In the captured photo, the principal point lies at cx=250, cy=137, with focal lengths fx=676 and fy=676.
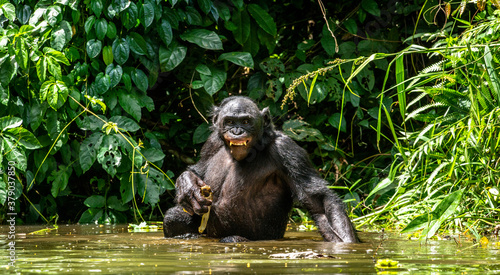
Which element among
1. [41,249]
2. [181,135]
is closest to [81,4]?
[181,135]

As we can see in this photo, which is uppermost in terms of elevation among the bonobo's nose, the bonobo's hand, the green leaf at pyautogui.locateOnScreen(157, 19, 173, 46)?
the green leaf at pyautogui.locateOnScreen(157, 19, 173, 46)

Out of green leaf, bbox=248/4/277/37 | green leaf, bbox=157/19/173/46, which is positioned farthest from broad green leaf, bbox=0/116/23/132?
green leaf, bbox=248/4/277/37

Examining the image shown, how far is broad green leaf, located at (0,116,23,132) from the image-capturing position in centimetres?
719

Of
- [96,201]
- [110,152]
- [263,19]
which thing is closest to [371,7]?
[263,19]

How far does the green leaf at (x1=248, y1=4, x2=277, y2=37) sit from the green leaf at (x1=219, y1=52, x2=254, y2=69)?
447mm

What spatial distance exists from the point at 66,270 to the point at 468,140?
11.5 ft

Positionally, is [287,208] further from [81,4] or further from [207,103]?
[81,4]

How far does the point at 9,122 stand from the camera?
23.7ft

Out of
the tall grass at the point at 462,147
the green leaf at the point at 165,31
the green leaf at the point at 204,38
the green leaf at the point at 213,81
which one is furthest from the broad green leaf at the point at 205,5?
the tall grass at the point at 462,147

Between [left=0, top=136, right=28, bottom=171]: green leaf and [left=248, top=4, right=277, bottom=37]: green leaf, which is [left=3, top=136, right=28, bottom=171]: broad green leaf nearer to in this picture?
[left=0, top=136, right=28, bottom=171]: green leaf

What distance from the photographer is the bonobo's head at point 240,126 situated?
593cm

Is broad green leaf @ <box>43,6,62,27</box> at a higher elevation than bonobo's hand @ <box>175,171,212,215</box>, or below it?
higher

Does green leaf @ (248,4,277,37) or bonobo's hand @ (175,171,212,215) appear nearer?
bonobo's hand @ (175,171,212,215)

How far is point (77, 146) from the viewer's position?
26.3ft
